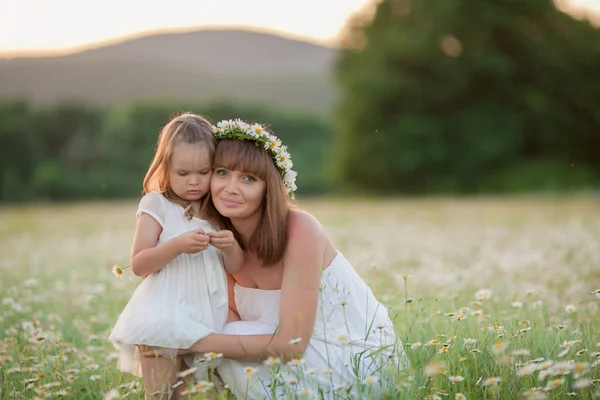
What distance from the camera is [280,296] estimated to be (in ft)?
12.6

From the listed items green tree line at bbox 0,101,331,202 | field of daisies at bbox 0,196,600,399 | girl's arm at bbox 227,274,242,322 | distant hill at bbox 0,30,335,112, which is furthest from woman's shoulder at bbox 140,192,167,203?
distant hill at bbox 0,30,335,112

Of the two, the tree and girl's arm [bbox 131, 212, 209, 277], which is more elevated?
the tree

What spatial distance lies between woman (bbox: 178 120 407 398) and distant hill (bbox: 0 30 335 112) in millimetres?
29937

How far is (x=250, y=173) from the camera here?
12.7 feet

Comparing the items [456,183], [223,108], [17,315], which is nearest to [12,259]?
[17,315]

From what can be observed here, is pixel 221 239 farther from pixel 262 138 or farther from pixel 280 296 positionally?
pixel 262 138

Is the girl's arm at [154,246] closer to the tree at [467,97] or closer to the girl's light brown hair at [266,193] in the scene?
the girl's light brown hair at [266,193]

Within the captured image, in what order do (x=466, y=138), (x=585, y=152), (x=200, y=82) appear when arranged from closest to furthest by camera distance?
1. (x=466, y=138)
2. (x=585, y=152)
3. (x=200, y=82)

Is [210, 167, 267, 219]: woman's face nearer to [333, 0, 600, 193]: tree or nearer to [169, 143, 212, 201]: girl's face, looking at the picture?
[169, 143, 212, 201]: girl's face

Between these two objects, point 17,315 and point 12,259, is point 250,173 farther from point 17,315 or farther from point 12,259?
point 12,259

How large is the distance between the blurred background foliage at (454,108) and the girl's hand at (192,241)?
1067 inches

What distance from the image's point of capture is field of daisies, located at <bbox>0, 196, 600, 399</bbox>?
357 cm

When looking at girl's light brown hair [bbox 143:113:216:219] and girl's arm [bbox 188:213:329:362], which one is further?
girl's light brown hair [bbox 143:113:216:219]

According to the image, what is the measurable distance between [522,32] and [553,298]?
91.4 ft
